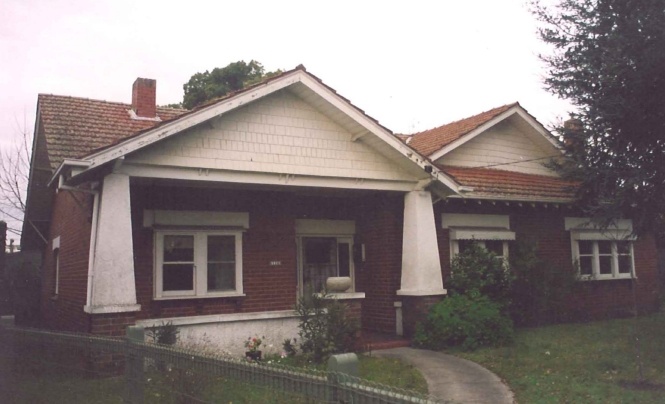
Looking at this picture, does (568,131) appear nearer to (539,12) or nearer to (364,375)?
(539,12)

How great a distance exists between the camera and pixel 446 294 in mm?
12516

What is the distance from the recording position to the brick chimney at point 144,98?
1383 centimetres

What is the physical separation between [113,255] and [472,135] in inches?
380

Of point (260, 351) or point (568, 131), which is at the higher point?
point (568, 131)

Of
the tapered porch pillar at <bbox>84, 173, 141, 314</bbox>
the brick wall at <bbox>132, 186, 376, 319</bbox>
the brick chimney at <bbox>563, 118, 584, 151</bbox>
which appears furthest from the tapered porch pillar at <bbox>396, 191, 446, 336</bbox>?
the tapered porch pillar at <bbox>84, 173, 141, 314</bbox>

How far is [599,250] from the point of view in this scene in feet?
54.4

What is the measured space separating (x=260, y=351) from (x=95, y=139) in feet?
17.0

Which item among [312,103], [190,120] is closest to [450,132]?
[312,103]

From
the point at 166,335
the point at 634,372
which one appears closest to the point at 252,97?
the point at 166,335

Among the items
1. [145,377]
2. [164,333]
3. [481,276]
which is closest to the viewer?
[145,377]

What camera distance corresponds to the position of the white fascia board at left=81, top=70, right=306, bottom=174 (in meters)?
9.02

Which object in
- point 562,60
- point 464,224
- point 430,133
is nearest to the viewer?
point 562,60

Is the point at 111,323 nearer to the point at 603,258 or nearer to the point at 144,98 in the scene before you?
the point at 144,98

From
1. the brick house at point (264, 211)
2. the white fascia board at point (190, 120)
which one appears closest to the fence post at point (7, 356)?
the brick house at point (264, 211)
